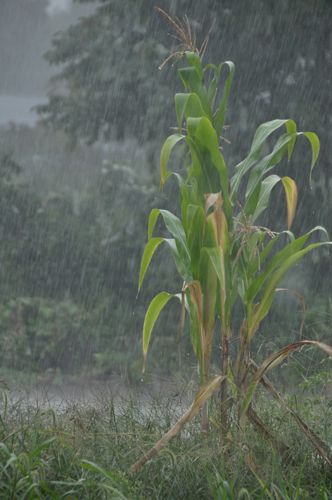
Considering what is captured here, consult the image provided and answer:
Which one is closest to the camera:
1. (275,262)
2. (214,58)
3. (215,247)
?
(215,247)

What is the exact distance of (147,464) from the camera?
6.93 ft

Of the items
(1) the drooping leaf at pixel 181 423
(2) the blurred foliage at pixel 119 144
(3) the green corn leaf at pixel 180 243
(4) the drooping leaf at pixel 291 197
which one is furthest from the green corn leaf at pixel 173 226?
(2) the blurred foliage at pixel 119 144

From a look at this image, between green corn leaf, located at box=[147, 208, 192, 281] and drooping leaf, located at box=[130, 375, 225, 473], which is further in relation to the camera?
green corn leaf, located at box=[147, 208, 192, 281]

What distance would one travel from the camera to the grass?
1.88m

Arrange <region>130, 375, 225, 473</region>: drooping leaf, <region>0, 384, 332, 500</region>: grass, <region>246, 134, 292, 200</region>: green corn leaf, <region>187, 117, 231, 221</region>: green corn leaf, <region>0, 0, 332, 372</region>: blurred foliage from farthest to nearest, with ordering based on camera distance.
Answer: <region>0, 0, 332, 372</region>: blurred foliage < <region>246, 134, 292, 200</region>: green corn leaf < <region>187, 117, 231, 221</region>: green corn leaf < <region>130, 375, 225, 473</region>: drooping leaf < <region>0, 384, 332, 500</region>: grass

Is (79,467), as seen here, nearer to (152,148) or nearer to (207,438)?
(207,438)

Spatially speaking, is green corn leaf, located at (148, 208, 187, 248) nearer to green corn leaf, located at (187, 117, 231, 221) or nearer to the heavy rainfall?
green corn leaf, located at (187, 117, 231, 221)

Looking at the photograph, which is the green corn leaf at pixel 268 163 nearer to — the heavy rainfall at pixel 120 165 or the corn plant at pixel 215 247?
the corn plant at pixel 215 247

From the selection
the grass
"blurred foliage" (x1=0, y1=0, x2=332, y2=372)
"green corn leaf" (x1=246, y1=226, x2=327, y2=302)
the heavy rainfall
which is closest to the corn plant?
"green corn leaf" (x1=246, y1=226, x2=327, y2=302)

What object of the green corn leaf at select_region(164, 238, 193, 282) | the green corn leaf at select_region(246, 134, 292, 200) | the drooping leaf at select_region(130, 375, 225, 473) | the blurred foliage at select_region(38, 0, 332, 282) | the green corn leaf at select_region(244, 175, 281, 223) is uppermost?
the blurred foliage at select_region(38, 0, 332, 282)

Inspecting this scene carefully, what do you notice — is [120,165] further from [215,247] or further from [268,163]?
[215,247]

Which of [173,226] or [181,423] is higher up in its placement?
[173,226]

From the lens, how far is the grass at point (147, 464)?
74.1 inches

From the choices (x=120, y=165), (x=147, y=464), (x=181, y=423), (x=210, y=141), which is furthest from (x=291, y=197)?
(x=120, y=165)
